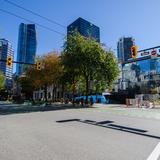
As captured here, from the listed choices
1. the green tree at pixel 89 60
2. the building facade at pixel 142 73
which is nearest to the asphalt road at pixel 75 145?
the green tree at pixel 89 60

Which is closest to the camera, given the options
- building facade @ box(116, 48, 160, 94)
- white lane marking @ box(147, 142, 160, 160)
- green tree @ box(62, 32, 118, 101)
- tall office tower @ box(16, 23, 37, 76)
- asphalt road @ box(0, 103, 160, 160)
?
white lane marking @ box(147, 142, 160, 160)

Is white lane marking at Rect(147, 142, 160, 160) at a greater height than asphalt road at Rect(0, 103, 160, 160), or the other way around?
asphalt road at Rect(0, 103, 160, 160)

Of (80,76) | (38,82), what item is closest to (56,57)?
(38,82)

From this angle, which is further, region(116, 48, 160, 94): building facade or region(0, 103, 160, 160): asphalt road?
region(116, 48, 160, 94): building facade

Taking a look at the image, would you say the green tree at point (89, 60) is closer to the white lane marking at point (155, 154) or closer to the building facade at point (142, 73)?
the white lane marking at point (155, 154)

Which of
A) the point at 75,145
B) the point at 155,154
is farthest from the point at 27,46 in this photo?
the point at 155,154

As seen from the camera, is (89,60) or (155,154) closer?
(155,154)

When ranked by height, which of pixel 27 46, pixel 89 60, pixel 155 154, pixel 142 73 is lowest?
pixel 155 154

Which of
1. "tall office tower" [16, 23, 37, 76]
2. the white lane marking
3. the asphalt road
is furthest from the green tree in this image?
"tall office tower" [16, 23, 37, 76]

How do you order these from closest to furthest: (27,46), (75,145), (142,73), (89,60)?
(75,145) → (89,60) → (142,73) → (27,46)

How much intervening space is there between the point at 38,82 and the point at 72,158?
43149 mm

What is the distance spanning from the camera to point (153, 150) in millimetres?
7645

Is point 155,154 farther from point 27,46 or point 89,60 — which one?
point 27,46

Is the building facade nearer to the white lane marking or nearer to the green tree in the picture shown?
the green tree
